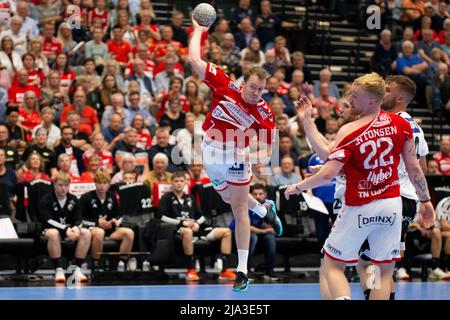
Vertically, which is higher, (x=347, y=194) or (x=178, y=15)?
(x=178, y=15)

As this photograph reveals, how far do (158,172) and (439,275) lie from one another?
18.7 ft

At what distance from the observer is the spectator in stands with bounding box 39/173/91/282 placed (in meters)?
15.9

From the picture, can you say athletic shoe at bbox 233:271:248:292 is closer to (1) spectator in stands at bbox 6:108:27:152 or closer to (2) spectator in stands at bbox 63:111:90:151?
(2) spectator in stands at bbox 63:111:90:151

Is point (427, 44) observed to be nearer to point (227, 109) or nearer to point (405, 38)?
point (405, 38)

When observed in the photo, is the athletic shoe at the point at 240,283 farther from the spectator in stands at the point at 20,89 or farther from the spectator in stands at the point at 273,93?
the spectator in stands at the point at 273,93

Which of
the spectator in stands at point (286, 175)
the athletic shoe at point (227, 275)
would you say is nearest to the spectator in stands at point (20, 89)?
the spectator in stands at point (286, 175)

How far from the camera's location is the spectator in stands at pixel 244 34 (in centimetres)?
2277

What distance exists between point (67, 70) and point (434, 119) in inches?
379

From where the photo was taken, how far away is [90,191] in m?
16.8

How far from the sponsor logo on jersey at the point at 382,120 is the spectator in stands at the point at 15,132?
419 inches

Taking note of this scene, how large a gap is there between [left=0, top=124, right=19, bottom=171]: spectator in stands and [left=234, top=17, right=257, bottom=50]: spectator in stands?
7.37 m

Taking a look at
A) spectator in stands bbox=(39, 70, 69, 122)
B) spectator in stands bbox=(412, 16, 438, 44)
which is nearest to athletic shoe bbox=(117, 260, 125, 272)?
spectator in stands bbox=(39, 70, 69, 122)

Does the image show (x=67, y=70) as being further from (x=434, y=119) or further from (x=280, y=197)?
(x=434, y=119)
